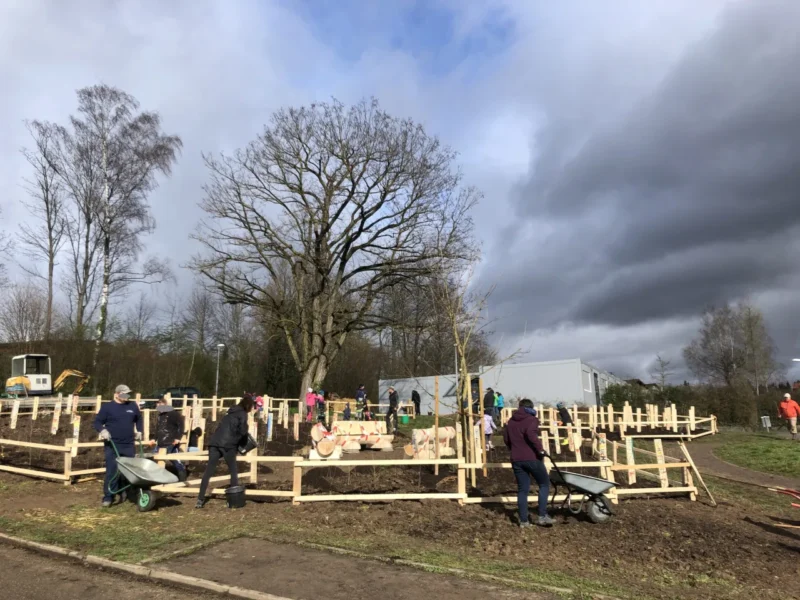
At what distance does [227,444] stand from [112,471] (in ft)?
5.88

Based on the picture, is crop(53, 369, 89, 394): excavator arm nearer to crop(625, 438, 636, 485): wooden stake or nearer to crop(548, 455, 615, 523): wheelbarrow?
crop(625, 438, 636, 485): wooden stake

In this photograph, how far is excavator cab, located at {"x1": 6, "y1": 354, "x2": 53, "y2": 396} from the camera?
28.8m

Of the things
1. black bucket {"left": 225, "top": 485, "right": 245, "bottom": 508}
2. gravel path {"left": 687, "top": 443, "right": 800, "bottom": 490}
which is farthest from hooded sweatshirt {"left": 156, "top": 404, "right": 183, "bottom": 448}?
gravel path {"left": 687, "top": 443, "right": 800, "bottom": 490}

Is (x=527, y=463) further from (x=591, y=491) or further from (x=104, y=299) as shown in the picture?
(x=104, y=299)

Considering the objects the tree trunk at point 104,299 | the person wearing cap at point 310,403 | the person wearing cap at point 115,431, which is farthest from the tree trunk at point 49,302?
the person wearing cap at point 115,431

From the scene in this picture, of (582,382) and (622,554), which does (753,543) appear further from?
(582,382)

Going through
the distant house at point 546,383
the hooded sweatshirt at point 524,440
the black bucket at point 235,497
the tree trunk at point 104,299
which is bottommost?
the black bucket at point 235,497

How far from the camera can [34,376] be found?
98.8 ft

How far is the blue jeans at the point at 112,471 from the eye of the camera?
836 centimetres

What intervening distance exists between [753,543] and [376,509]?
4.93 m

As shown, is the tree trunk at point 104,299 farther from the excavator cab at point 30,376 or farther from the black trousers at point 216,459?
the black trousers at point 216,459

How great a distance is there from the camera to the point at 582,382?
36.9 m

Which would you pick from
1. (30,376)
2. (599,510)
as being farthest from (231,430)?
(30,376)

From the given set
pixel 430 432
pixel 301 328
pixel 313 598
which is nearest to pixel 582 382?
pixel 301 328
